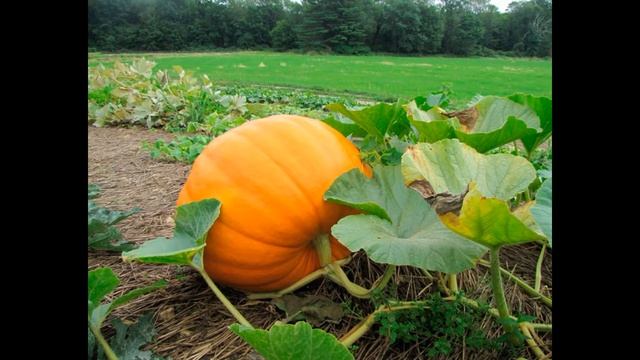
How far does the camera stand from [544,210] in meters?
0.72

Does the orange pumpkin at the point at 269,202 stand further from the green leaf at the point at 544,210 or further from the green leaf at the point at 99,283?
the green leaf at the point at 544,210

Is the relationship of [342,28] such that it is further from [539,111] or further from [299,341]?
[299,341]

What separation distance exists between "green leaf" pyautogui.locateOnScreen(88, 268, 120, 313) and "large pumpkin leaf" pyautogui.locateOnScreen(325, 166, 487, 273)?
421mm

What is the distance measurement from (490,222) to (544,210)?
0.09 meters

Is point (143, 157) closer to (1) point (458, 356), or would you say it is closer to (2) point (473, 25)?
(1) point (458, 356)

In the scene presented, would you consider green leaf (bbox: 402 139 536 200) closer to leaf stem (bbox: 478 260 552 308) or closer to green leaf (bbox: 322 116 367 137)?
leaf stem (bbox: 478 260 552 308)

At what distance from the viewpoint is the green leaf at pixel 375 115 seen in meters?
1.33

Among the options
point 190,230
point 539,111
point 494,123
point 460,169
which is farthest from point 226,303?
point 539,111

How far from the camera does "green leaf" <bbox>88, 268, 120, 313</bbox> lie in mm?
941

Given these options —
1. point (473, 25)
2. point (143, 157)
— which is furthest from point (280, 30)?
point (143, 157)

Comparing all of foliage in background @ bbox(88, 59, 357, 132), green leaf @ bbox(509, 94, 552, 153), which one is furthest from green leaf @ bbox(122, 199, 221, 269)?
foliage in background @ bbox(88, 59, 357, 132)

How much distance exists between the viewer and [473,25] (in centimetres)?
4091
